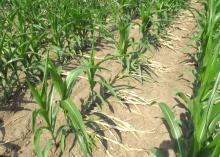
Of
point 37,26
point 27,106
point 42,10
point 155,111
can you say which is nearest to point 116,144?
point 155,111

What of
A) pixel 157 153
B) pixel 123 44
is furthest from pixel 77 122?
pixel 123 44

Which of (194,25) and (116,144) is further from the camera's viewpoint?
(194,25)

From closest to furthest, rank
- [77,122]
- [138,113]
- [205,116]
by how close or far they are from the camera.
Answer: [205,116] < [77,122] < [138,113]

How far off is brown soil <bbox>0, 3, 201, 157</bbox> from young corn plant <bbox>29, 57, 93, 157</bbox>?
0.08 metres

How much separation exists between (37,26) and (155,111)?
4.47ft

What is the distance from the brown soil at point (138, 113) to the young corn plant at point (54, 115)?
0.27 feet

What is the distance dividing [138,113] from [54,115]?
27.1 inches

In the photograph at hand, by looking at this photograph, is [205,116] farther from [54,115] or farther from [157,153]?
[54,115]

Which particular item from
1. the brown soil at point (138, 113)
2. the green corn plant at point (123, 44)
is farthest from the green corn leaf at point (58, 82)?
the green corn plant at point (123, 44)

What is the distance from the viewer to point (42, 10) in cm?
339

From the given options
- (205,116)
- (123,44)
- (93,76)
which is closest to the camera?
(205,116)

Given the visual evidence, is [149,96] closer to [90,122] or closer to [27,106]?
[90,122]

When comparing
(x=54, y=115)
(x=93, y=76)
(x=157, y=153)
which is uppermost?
(x=93, y=76)

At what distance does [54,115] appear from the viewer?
2.05 m
